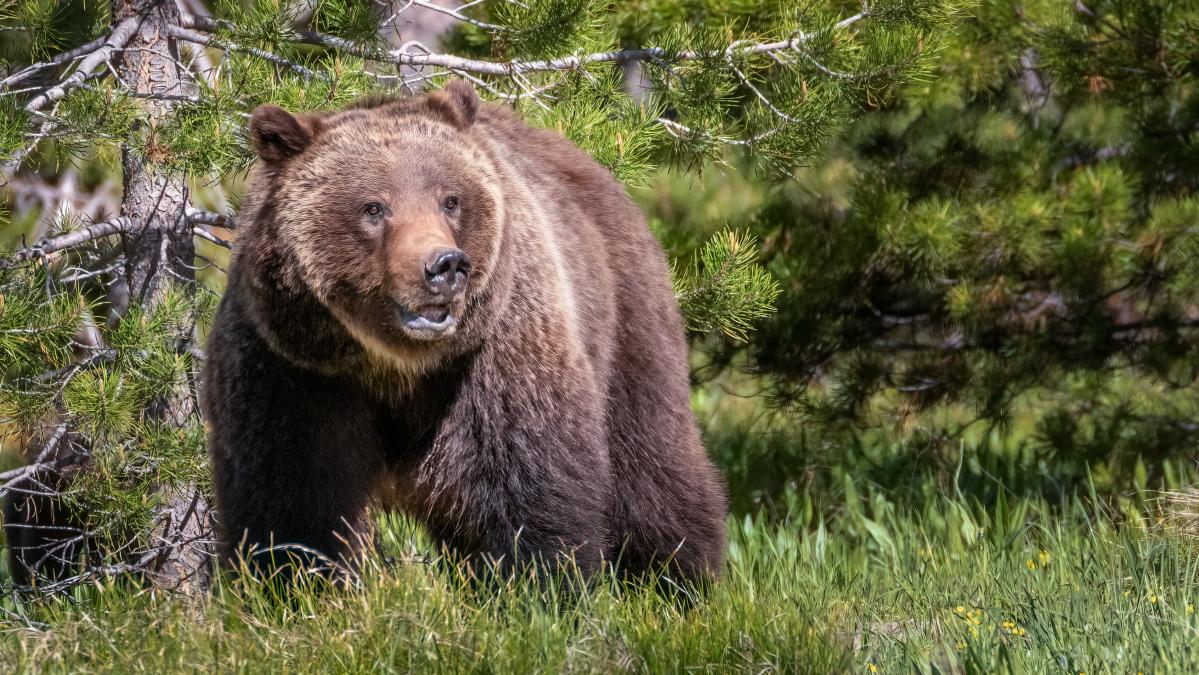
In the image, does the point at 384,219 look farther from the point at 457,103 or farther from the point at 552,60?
the point at 552,60

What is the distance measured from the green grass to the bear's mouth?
64 centimetres

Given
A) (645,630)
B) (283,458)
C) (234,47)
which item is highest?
(234,47)

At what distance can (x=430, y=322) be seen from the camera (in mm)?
3832

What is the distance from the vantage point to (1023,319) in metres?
6.94

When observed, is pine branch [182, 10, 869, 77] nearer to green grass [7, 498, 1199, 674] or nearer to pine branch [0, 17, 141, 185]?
pine branch [0, 17, 141, 185]

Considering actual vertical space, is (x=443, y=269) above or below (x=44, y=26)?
below

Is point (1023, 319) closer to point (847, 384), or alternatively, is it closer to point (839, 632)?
point (847, 384)

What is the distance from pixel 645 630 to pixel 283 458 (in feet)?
4.12

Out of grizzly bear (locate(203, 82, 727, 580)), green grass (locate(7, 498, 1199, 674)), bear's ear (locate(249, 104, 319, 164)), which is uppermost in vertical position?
bear's ear (locate(249, 104, 319, 164))

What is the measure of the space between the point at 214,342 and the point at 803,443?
3792mm

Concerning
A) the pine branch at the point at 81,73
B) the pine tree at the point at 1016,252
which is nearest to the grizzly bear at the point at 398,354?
the pine branch at the point at 81,73

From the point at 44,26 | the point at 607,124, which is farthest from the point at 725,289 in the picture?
the point at 44,26

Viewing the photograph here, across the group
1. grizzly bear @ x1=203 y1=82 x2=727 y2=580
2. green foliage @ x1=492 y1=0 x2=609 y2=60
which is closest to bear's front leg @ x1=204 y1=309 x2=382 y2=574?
grizzly bear @ x1=203 y1=82 x2=727 y2=580

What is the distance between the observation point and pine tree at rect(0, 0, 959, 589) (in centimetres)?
475
